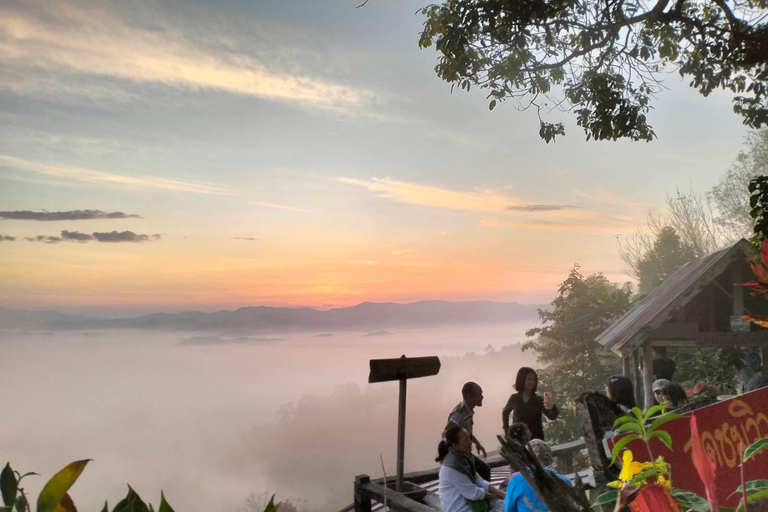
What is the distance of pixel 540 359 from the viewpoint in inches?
1030

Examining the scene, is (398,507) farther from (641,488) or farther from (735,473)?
(641,488)

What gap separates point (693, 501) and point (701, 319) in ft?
41.2

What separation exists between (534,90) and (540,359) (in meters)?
17.4

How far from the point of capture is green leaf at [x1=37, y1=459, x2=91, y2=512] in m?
0.97

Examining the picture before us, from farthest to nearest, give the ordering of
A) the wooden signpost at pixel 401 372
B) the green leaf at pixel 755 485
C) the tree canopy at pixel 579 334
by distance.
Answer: the tree canopy at pixel 579 334
the wooden signpost at pixel 401 372
the green leaf at pixel 755 485

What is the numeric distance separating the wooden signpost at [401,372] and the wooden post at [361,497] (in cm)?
35

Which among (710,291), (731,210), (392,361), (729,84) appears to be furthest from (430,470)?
(731,210)

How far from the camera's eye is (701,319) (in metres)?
12.3

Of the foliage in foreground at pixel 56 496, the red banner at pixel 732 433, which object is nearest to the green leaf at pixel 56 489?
the foliage in foreground at pixel 56 496

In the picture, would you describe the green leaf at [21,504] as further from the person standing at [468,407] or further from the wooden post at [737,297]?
the wooden post at [737,297]

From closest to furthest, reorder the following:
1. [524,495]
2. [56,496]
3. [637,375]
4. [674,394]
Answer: [56,496] < [524,495] < [674,394] < [637,375]

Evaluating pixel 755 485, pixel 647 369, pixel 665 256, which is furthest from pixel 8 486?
pixel 665 256

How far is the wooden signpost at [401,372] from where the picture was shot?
6934mm

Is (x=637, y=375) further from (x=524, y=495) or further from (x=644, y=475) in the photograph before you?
(x=644, y=475)
